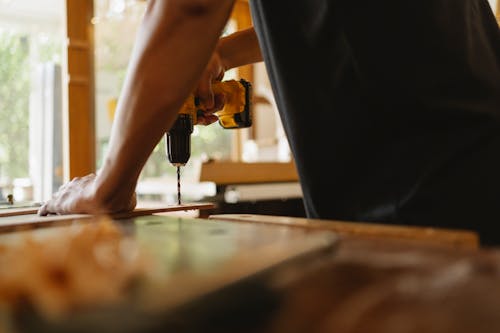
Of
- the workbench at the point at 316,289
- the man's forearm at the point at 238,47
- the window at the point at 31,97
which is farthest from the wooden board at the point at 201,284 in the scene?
the window at the point at 31,97

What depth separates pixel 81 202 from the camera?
0.87 m

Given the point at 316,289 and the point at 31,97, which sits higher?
the point at 31,97

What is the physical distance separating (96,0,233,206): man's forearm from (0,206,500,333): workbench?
28 centimetres

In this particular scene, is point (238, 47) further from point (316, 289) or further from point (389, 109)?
point (316, 289)

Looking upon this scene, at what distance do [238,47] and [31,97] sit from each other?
257 centimetres

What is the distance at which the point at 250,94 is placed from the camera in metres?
1.46

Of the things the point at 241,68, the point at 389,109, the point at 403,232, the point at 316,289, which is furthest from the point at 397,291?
the point at 241,68

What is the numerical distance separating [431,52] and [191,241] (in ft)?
1.85

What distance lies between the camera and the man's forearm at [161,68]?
0.70m

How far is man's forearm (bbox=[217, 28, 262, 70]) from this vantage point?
48.8 inches

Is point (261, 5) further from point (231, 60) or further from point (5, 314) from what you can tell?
point (5, 314)

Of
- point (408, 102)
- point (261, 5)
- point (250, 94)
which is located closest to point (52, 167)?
point (250, 94)

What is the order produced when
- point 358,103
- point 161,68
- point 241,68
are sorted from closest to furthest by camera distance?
point 161,68, point 358,103, point 241,68

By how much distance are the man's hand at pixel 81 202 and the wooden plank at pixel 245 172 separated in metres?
1.46
